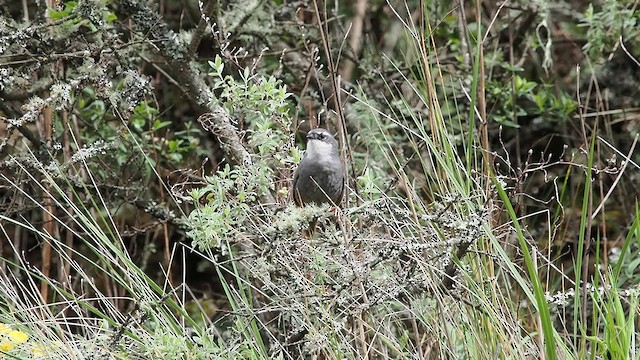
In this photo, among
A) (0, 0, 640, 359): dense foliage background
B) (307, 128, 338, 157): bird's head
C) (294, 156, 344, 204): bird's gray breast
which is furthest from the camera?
(307, 128, 338, 157): bird's head

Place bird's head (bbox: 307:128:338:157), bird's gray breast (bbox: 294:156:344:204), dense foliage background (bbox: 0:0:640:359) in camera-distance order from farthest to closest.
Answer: bird's head (bbox: 307:128:338:157), bird's gray breast (bbox: 294:156:344:204), dense foliage background (bbox: 0:0:640:359)

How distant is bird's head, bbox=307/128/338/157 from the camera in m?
2.87

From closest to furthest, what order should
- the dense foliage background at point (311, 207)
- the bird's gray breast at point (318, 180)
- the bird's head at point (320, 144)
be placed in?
the dense foliage background at point (311, 207) → the bird's gray breast at point (318, 180) → the bird's head at point (320, 144)

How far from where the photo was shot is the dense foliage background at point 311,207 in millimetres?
2221

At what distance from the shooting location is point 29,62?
2955 millimetres

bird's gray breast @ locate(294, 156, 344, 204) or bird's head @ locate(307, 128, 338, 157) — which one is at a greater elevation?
bird's head @ locate(307, 128, 338, 157)

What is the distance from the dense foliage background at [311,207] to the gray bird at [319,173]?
8 centimetres

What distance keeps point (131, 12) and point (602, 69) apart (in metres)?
2.46

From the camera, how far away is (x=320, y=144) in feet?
9.56

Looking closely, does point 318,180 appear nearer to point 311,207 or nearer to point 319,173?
point 319,173

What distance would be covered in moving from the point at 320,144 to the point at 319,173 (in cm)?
15

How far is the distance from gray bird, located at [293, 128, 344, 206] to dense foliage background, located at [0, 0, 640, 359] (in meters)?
0.08

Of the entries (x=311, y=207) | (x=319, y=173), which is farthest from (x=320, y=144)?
(x=311, y=207)

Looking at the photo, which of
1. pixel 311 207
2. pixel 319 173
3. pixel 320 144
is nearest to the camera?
pixel 311 207
